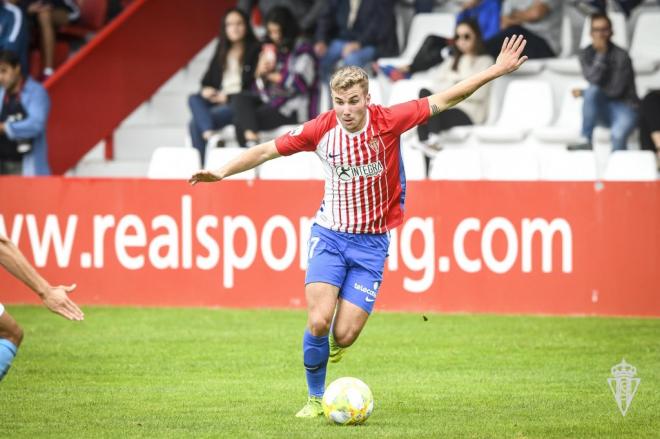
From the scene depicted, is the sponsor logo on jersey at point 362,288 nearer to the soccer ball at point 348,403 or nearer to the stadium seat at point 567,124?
the soccer ball at point 348,403

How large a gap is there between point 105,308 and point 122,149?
4507 millimetres

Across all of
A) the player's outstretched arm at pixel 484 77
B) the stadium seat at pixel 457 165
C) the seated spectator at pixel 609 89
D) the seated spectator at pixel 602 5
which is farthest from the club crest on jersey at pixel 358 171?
the seated spectator at pixel 602 5

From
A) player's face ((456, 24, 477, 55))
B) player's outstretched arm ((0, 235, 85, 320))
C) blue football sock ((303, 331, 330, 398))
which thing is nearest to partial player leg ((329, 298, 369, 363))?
blue football sock ((303, 331, 330, 398))

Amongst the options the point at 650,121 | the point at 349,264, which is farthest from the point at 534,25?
the point at 349,264

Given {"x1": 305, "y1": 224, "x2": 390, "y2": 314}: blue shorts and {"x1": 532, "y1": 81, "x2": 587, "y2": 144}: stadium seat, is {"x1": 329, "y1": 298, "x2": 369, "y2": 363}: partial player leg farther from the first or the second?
{"x1": 532, "y1": 81, "x2": 587, "y2": 144}: stadium seat

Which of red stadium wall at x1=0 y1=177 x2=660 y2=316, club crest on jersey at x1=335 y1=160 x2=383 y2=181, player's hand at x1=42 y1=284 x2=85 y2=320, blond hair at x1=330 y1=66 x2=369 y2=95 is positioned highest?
blond hair at x1=330 y1=66 x2=369 y2=95

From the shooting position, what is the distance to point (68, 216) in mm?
13703

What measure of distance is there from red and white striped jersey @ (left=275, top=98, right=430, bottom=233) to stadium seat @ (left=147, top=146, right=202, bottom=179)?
713 cm

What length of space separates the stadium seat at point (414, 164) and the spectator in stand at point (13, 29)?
5.39 m

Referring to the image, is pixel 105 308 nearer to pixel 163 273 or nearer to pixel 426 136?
pixel 163 273

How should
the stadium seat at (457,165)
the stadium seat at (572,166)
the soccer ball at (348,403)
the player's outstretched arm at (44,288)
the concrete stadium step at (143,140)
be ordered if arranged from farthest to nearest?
the concrete stadium step at (143,140), the stadium seat at (457,165), the stadium seat at (572,166), the soccer ball at (348,403), the player's outstretched arm at (44,288)

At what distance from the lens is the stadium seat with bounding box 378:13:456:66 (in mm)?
16641

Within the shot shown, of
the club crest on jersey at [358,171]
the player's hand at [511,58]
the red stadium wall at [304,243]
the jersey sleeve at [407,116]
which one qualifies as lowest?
the red stadium wall at [304,243]

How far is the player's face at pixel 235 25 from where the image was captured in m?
15.8
